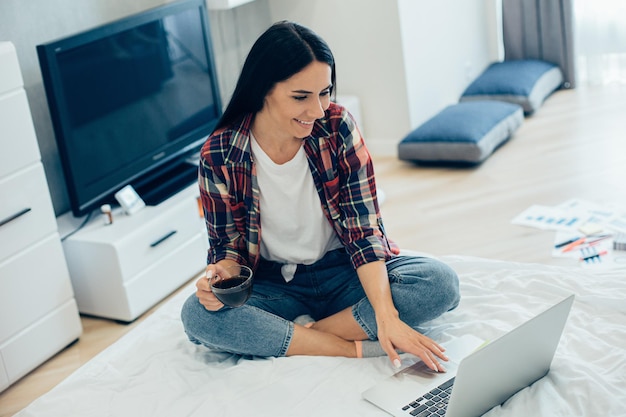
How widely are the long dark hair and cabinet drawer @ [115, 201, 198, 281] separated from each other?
Answer: 41.7 inches

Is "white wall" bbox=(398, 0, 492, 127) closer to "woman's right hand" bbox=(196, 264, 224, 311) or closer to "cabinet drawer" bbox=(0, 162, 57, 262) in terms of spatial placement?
"cabinet drawer" bbox=(0, 162, 57, 262)

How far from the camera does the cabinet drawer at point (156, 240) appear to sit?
288 centimetres

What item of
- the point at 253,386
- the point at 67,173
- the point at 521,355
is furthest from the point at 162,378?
the point at 67,173

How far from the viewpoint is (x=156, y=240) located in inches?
118

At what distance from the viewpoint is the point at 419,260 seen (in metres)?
2.15

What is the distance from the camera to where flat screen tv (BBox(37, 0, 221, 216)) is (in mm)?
2846

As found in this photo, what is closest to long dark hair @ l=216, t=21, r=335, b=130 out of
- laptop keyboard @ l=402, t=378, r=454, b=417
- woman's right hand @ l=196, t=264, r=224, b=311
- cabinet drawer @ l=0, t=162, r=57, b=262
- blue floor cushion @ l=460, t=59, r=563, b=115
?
woman's right hand @ l=196, t=264, r=224, b=311

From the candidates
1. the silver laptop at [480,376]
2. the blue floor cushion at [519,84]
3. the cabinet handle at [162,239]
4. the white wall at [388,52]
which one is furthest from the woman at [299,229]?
the blue floor cushion at [519,84]

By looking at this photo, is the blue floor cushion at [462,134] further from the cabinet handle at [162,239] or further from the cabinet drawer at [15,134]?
the cabinet drawer at [15,134]

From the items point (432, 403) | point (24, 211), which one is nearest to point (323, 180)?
point (432, 403)

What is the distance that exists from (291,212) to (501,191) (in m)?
1.64

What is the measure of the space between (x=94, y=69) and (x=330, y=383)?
1566mm

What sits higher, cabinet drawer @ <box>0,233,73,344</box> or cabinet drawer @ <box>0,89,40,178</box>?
cabinet drawer @ <box>0,89,40,178</box>

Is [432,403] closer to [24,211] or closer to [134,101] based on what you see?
[24,211]
